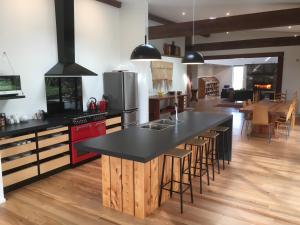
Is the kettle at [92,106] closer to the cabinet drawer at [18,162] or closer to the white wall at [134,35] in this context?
the white wall at [134,35]

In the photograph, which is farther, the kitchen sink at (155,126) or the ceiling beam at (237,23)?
the ceiling beam at (237,23)

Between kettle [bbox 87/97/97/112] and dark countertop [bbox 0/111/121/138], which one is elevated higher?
kettle [bbox 87/97/97/112]

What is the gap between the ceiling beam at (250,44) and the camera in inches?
358

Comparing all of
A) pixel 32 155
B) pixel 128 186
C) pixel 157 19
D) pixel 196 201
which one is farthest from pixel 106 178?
pixel 157 19

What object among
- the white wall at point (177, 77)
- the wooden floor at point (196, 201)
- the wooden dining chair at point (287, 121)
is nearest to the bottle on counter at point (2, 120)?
the wooden floor at point (196, 201)

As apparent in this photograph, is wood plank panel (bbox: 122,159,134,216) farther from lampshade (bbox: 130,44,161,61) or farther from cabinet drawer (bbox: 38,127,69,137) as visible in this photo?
cabinet drawer (bbox: 38,127,69,137)

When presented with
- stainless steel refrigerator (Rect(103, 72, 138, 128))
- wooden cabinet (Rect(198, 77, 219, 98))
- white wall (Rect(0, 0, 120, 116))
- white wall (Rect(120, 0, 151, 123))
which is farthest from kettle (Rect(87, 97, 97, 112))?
wooden cabinet (Rect(198, 77, 219, 98))

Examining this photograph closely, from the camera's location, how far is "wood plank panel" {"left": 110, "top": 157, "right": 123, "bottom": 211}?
2.79 metres

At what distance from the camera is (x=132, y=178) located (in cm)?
269

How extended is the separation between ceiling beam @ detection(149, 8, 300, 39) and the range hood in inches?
109

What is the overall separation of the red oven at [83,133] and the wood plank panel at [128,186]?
5.66 ft

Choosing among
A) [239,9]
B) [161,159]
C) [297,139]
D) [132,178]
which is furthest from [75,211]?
[239,9]

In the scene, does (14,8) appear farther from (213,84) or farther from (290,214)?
(213,84)

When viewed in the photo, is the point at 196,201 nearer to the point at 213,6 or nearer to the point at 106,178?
the point at 106,178
